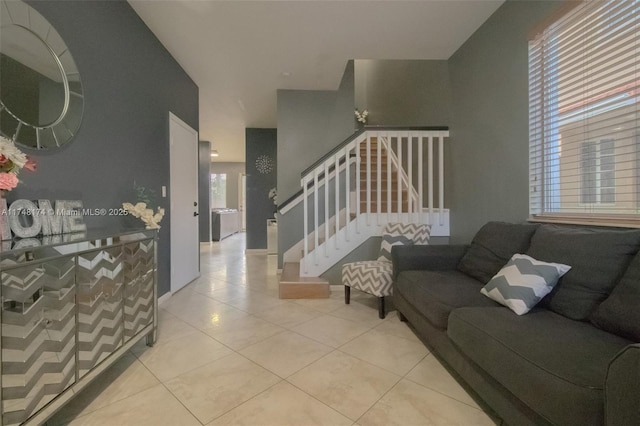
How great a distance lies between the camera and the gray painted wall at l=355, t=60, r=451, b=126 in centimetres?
358

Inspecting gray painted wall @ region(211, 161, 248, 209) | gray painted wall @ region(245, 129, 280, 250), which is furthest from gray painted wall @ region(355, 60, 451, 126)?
gray painted wall @ region(211, 161, 248, 209)

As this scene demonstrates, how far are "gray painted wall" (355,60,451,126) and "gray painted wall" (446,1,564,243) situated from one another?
16.4 inches

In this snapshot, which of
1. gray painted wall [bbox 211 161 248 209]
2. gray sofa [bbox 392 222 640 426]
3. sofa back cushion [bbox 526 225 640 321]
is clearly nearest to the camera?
gray sofa [bbox 392 222 640 426]

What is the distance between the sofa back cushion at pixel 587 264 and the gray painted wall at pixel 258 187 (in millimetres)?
5179

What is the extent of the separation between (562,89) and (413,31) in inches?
59.2

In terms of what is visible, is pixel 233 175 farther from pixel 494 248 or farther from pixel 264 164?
pixel 494 248

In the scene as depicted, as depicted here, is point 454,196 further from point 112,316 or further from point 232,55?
point 112,316

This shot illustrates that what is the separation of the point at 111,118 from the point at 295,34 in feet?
6.03

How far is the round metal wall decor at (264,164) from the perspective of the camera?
19.6 ft

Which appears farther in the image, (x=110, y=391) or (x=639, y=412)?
(x=110, y=391)

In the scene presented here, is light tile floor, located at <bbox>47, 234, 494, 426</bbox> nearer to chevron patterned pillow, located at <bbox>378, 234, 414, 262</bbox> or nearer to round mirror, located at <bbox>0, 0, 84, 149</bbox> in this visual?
chevron patterned pillow, located at <bbox>378, 234, 414, 262</bbox>

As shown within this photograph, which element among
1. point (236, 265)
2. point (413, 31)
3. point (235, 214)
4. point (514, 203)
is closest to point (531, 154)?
point (514, 203)

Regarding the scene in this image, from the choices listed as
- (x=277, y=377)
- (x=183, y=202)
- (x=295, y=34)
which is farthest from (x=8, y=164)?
(x=295, y=34)

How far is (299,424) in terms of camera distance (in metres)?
1.22
